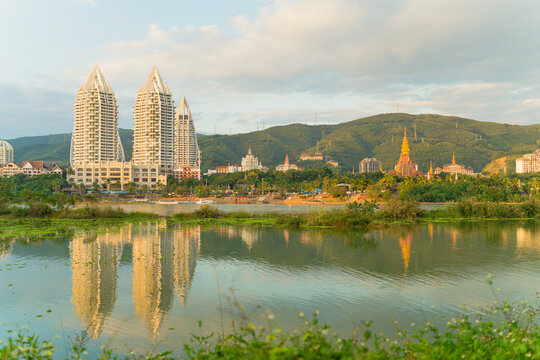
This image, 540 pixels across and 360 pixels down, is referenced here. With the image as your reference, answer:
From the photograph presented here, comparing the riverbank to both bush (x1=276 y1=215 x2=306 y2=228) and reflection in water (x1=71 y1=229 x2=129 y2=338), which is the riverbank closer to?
bush (x1=276 y1=215 x2=306 y2=228)

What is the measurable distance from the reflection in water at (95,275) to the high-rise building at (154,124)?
133 metres

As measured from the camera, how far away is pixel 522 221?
123ft

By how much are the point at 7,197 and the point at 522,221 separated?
48633 millimetres

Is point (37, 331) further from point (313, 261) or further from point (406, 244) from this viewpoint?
point (406, 244)

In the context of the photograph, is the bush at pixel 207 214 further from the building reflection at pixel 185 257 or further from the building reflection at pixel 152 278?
the building reflection at pixel 152 278

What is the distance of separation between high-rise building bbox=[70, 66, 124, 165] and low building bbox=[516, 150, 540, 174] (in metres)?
146

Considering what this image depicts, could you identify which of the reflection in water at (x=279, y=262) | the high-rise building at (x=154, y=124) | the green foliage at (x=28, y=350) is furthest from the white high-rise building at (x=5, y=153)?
the green foliage at (x=28, y=350)

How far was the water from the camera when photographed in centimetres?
1145

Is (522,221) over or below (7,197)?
below

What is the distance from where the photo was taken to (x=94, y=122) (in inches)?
5807

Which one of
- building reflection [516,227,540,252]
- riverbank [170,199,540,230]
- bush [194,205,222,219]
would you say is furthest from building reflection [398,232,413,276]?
bush [194,205,222,219]

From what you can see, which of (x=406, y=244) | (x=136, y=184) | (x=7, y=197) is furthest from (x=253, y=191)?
(x=406, y=244)

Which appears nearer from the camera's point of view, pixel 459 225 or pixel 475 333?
pixel 475 333

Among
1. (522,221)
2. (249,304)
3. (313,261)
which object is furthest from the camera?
(522,221)
